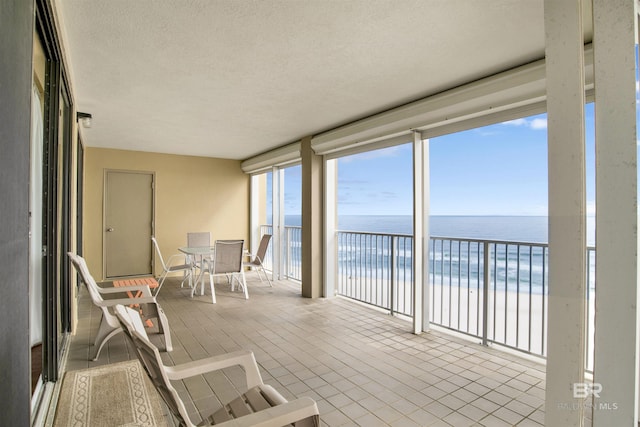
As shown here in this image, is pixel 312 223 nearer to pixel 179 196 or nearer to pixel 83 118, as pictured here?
pixel 83 118

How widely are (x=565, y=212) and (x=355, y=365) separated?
83.8 inches

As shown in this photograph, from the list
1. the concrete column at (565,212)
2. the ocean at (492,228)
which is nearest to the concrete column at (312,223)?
the ocean at (492,228)

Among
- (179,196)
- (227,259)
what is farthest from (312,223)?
(179,196)

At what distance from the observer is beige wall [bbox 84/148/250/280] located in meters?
6.21

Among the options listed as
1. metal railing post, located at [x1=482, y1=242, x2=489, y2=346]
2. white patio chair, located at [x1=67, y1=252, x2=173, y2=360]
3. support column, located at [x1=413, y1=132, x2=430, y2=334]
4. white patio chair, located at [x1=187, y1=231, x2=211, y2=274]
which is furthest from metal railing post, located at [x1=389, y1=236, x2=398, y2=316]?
white patio chair, located at [x1=187, y1=231, x2=211, y2=274]

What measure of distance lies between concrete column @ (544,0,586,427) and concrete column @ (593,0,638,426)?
7cm

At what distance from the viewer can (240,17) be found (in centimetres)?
204

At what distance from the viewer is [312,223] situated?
5.12 metres

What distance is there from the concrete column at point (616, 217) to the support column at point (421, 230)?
97.6 inches

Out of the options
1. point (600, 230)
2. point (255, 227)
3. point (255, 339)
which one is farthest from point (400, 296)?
point (255, 227)

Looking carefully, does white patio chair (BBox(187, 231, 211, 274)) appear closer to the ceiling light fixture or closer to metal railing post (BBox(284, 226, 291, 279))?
metal railing post (BBox(284, 226, 291, 279))

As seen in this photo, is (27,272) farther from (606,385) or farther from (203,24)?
(606,385)

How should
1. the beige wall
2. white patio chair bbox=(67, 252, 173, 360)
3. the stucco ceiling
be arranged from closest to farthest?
the stucco ceiling
white patio chair bbox=(67, 252, 173, 360)
the beige wall

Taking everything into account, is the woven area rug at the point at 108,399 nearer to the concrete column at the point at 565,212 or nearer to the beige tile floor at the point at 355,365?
the beige tile floor at the point at 355,365
